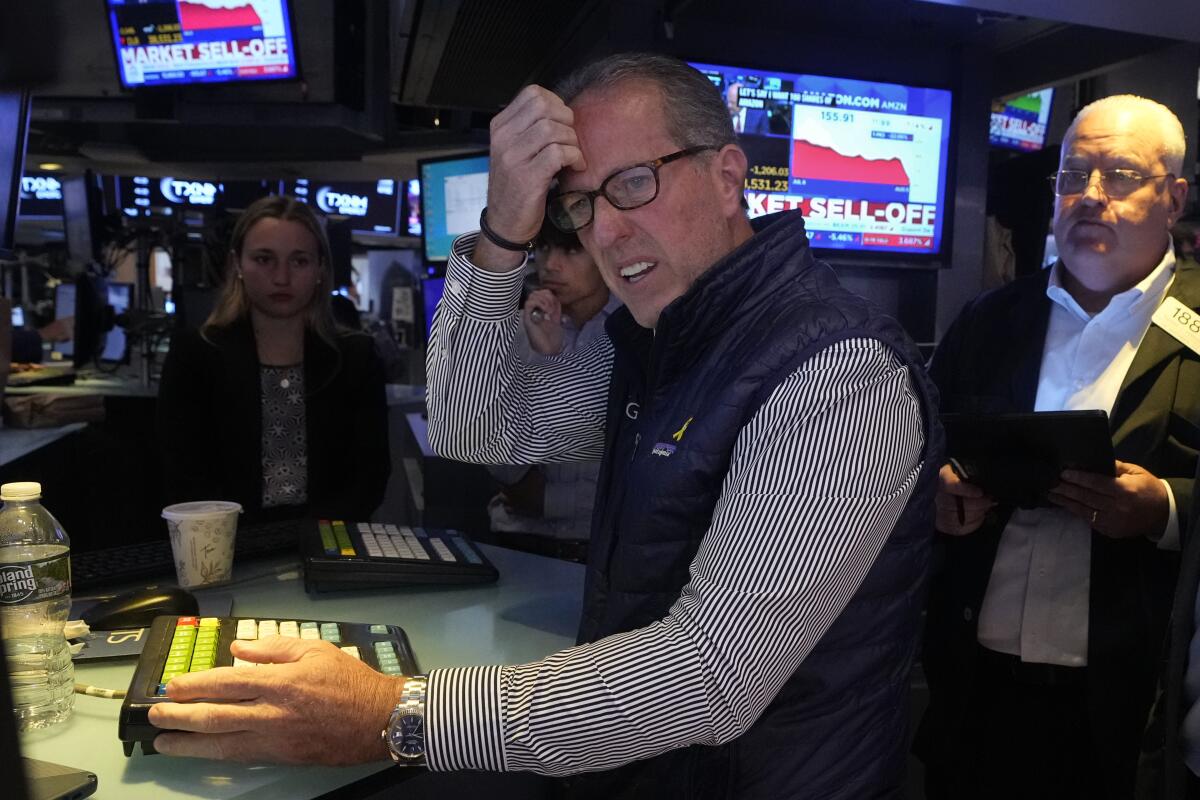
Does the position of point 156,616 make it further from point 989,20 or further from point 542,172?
point 989,20

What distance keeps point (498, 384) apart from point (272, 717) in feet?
2.34

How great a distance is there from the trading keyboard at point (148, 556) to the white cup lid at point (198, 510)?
121 mm

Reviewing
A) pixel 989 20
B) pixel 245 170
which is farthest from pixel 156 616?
pixel 245 170

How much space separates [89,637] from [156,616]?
3.2 inches

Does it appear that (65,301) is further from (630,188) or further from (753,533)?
(753,533)

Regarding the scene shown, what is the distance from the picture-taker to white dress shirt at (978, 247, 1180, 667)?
1.80 meters

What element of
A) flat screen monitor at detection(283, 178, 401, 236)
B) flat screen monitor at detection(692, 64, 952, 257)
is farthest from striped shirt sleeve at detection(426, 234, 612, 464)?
flat screen monitor at detection(283, 178, 401, 236)

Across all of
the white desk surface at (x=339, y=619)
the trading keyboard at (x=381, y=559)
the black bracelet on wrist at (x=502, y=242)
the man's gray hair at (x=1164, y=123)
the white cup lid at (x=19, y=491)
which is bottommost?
the white desk surface at (x=339, y=619)

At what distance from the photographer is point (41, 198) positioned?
9.79 m

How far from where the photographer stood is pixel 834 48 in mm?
2867

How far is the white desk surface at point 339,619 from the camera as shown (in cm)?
89

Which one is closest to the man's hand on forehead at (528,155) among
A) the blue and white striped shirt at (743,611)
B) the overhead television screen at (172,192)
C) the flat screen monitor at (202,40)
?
the blue and white striped shirt at (743,611)

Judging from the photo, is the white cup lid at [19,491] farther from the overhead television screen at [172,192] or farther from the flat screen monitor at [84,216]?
the overhead television screen at [172,192]

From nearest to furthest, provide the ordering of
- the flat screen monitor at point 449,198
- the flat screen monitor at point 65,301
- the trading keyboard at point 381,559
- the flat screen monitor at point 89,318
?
1. the trading keyboard at point 381,559
2. the flat screen monitor at point 449,198
3. the flat screen monitor at point 89,318
4. the flat screen monitor at point 65,301
